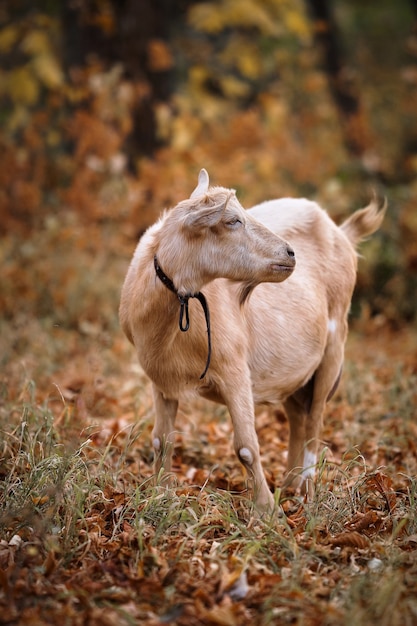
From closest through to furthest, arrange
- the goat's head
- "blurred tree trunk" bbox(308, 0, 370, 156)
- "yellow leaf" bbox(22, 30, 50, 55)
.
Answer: the goat's head < "yellow leaf" bbox(22, 30, 50, 55) < "blurred tree trunk" bbox(308, 0, 370, 156)

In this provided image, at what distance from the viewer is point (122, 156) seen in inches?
401

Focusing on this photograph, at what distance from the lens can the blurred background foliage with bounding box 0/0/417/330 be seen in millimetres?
9203

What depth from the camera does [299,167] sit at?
14727mm

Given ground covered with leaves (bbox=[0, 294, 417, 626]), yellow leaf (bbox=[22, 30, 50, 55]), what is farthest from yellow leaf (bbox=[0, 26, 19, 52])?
ground covered with leaves (bbox=[0, 294, 417, 626])

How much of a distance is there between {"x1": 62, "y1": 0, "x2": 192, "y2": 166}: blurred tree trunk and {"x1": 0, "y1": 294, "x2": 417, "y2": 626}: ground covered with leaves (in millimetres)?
6304

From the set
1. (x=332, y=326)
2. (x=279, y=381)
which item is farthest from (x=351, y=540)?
(x=332, y=326)

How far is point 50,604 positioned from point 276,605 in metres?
0.96

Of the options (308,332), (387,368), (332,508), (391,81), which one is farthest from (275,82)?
(332,508)

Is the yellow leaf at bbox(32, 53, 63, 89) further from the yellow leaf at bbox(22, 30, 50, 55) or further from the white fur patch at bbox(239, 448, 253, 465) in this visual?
the white fur patch at bbox(239, 448, 253, 465)

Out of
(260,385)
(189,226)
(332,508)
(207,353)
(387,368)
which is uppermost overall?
(189,226)

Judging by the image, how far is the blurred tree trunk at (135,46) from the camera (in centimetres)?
1118

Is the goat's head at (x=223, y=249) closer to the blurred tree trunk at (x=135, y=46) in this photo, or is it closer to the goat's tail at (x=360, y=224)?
the goat's tail at (x=360, y=224)

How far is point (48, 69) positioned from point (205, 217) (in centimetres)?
758

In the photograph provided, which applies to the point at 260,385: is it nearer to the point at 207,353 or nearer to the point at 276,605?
the point at 207,353
